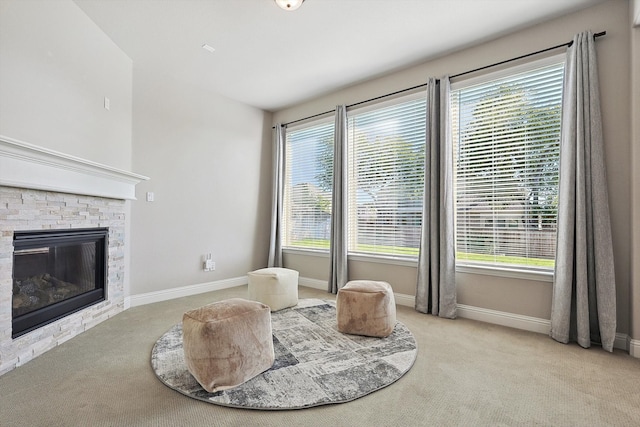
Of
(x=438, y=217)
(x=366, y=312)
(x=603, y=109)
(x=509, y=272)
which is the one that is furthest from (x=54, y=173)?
(x=603, y=109)

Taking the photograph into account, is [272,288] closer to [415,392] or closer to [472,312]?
[415,392]

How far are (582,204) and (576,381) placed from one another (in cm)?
133

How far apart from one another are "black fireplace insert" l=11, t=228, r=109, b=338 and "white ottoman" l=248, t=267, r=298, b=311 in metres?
1.48

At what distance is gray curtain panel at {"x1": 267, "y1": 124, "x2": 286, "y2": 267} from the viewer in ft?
16.3

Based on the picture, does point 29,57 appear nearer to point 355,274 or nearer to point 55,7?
point 55,7

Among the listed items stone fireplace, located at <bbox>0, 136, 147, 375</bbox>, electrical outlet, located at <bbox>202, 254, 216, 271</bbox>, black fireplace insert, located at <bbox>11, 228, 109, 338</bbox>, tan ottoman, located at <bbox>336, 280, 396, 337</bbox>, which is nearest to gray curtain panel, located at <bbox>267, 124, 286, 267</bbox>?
electrical outlet, located at <bbox>202, 254, 216, 271</bbox>

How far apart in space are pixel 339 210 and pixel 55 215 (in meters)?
2.89

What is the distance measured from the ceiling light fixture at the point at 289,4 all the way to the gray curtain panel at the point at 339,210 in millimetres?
1754

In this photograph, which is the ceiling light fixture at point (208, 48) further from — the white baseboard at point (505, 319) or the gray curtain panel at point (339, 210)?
the white baseboard at point (505, 319)

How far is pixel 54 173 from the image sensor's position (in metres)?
2.41

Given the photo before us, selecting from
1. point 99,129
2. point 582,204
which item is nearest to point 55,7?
point 99,129

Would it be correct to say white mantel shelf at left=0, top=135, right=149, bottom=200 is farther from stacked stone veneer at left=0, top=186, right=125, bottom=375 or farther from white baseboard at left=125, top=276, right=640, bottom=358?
white baseboard at left=125, top=276, right=640, bottom=358

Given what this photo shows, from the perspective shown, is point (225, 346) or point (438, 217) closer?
point (225, 346)

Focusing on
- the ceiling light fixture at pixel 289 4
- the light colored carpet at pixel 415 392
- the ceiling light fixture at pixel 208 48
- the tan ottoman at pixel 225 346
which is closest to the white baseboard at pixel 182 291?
the light colored carpet at pixel 415 392
